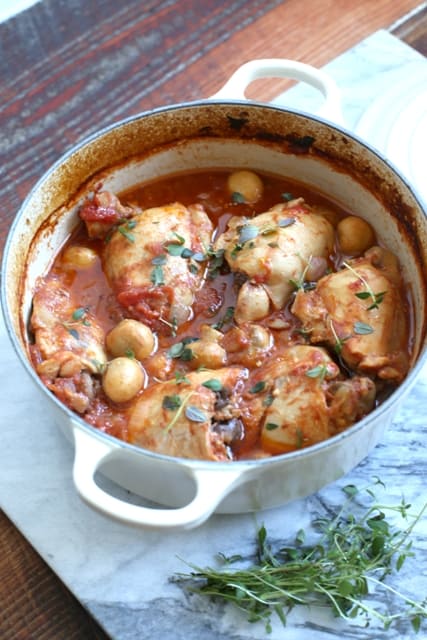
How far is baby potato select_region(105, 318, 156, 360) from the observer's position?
2146 millimetres

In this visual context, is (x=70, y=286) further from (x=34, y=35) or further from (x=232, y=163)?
(x=34, y=35)

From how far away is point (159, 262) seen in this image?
2.29m

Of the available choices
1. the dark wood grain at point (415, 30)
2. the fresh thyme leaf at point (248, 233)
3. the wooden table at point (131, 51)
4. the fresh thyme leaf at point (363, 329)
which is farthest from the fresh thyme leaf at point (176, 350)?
the dark wood grain at point (415, 30)

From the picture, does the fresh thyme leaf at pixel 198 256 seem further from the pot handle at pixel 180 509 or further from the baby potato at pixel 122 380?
the pot handle at pixel 180 509

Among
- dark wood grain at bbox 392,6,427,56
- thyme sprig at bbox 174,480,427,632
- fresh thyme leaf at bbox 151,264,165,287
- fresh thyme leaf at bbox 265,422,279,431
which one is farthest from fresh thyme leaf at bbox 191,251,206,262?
dark wood grain at bbox 392,6,427,56

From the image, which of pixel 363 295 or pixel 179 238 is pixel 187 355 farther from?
pixel 363 295

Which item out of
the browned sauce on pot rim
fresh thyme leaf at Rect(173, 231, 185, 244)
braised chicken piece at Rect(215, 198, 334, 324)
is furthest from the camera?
fresh thyme leaf at Rect(173, 231, 185, 244)

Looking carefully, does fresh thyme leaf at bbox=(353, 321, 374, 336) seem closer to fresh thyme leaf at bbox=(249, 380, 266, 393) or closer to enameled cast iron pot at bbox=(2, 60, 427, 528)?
enameled cast iron pot at bbox=(2, 60, 427, 528)

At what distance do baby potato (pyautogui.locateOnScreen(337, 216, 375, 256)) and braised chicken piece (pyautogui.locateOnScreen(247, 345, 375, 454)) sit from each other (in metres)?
0.44

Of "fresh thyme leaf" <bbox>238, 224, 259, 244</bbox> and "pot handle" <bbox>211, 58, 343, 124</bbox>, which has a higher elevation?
"pot handle" <bbox>211, 58, 343, 124</bbox>

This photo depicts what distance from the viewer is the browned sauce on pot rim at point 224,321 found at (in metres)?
2.01

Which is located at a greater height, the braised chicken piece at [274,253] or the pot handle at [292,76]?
the pot handle at [292,76]

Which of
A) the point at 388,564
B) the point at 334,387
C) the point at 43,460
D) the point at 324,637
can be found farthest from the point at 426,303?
the point at 43,460

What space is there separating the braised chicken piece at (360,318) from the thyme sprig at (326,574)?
0.35 metres
